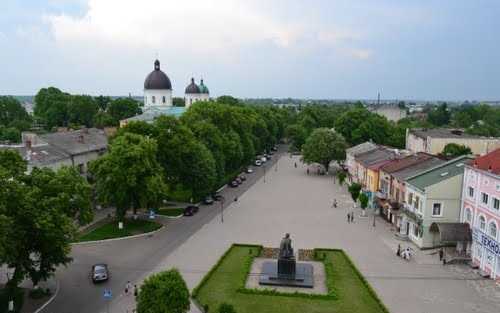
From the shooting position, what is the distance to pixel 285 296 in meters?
29.5

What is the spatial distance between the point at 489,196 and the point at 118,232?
3272 cm

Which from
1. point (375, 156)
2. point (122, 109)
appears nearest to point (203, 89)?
point (122, 109)

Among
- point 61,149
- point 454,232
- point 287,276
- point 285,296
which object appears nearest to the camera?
point 285,296

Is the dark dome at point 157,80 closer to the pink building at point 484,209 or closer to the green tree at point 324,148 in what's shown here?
the green tree at point 324,148

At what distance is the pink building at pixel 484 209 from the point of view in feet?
111

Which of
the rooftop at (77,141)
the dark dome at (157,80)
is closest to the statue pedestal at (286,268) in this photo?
the rooftop at (77,141)

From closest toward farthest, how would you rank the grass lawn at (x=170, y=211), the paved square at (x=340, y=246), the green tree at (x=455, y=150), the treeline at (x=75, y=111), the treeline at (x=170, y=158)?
the paved square at (x=340, y=246), the treeline at (x=170, y=158), the grass lawn at (x=170, y=211), the green tree at (x=455, y=150), the treeline at (x=75, y=111)

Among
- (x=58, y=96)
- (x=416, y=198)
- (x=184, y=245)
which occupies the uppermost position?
(x=58, y=96)

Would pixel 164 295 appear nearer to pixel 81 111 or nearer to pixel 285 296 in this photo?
pixel 285 296

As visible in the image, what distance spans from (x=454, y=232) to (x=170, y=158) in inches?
1180

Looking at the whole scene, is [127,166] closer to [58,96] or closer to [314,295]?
[314,295]

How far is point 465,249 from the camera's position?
38031mm

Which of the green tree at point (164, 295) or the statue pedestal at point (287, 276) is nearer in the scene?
the green tree at point (164, 295)

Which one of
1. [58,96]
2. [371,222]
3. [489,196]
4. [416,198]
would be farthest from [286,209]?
[58,96]
